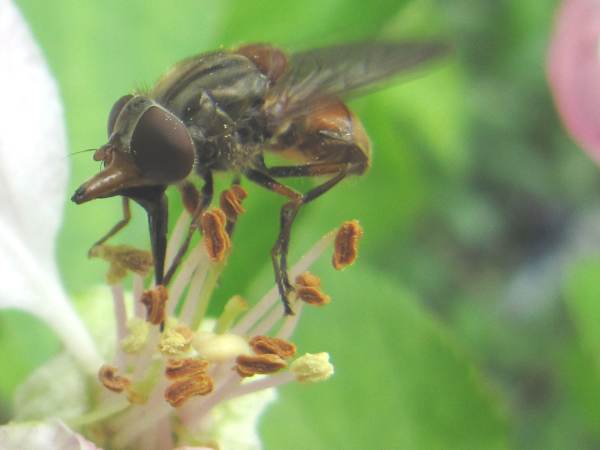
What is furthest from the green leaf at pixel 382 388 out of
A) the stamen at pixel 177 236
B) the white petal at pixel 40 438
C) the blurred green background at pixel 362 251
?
the white petal at pixel 40 438

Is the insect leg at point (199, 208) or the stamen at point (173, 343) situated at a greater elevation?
the insect leg at point (199, 208)

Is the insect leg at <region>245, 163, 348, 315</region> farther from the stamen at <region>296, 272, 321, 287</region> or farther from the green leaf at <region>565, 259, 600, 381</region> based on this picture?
the green leaf at <region>565, 259, 600, 381</region>

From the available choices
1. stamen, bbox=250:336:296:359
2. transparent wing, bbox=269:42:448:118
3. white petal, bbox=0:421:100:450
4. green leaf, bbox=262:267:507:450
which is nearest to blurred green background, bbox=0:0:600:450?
green leaf, bbox=262:267:507:450

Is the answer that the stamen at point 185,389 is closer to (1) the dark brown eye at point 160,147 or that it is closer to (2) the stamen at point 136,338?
(2) the stamen at point 136,338

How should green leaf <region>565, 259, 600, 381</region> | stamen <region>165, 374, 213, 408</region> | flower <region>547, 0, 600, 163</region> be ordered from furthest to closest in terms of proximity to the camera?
green leaf <region>565, 259, 600, 381</region> < flower <region>547, 0, 600, 163</region> < stamen <region>165, 374, 213, 408</region>

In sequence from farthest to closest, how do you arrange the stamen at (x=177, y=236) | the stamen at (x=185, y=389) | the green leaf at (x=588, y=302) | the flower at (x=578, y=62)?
the green leaf at (x=588, y=302) → the flower at (x=578, y=62) → the stamen at (x=177, y=236) → the stamen at (x=185, y=389)

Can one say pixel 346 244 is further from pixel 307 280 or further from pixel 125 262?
pixel 125 262

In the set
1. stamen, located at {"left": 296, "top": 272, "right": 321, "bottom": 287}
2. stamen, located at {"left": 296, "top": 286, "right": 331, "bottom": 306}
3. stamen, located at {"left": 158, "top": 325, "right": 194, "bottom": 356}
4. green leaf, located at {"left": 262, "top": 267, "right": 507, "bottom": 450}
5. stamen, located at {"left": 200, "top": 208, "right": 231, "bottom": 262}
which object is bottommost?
green leaf, located at {"left": 262, "top": 267, "right": 507, "bottom": 450}
